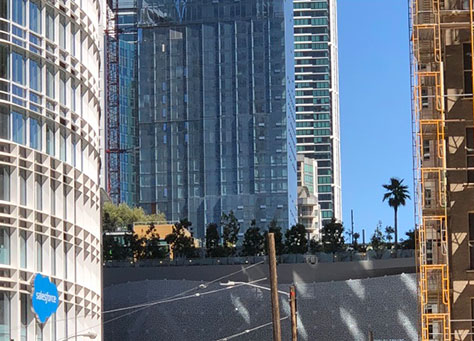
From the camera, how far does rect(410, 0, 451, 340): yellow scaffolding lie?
4609 centimetres

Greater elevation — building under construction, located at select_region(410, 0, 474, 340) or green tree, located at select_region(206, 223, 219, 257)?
building under construction, located at select_region(410, 0, 474, 340)

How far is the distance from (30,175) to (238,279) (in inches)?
3203

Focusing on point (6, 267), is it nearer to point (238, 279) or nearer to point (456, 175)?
point (456, 175)

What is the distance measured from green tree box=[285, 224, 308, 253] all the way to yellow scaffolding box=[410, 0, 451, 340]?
96.3m

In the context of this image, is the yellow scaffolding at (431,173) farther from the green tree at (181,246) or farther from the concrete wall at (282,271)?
the green tree at (181,246)

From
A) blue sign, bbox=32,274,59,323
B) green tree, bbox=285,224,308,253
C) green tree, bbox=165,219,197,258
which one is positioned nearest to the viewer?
blue sign, bbox=32,274,59,323

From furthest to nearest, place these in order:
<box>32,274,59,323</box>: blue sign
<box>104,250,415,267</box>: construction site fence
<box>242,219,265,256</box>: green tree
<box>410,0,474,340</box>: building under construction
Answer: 1. <box>242,219,265,256</box>: green tree
2. <box>104,250,415,267</box>: construction site fence
3. <box>32,274,59,323</box>: blue sign
4. <box>410,0,474,340</box>: building under construction

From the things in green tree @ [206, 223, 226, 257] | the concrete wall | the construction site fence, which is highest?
green tree @ [206, 223, 226, 257]

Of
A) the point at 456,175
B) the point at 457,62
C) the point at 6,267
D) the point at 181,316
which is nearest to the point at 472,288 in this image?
the point at 456,175

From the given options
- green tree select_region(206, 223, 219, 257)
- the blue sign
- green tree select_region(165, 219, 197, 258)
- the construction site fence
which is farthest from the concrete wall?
the blue sign

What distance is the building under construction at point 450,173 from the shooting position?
45.0m

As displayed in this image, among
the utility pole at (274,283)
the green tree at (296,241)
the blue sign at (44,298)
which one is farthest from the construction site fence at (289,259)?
the utility pole at (274,283)

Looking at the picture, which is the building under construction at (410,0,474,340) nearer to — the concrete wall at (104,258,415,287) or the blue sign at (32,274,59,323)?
the blue sign at (32,274,59,323)

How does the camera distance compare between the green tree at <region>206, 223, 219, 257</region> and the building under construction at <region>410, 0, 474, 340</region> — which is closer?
the building under construction at <region>410, 0, 474, 340</region>
